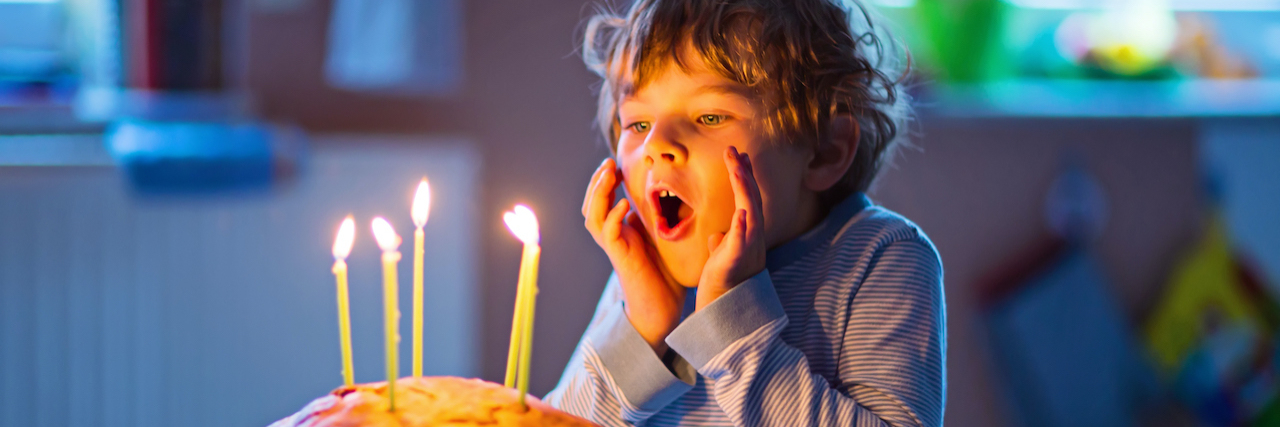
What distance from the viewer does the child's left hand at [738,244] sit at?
60cm

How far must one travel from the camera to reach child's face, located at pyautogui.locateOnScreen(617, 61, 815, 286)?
0.64 m

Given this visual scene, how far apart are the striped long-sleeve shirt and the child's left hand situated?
0.01 metres

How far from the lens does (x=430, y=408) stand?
Answer: 491 mm

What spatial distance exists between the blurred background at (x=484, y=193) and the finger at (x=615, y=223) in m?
0.83

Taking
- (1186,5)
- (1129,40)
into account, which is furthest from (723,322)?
(1186,5)

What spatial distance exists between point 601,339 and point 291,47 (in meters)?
1.24

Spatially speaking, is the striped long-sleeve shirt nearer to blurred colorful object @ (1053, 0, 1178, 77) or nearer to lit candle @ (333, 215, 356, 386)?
lit candle @ (333, 215, 356, 386)

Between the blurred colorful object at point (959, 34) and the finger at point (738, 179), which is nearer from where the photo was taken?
the finger at point (738, 179)

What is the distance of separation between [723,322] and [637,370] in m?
0.08

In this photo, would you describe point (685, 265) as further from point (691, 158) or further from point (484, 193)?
point (484, 193)

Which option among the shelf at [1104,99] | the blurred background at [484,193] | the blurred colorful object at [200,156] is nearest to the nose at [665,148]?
the blurred background at [484,193]

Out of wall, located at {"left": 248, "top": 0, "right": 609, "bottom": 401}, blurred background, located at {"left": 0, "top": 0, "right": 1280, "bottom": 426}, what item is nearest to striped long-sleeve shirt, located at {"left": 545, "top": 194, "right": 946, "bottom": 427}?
blurred background, located at {"left": 0, "top": 0, "right": 1280, "bottom": 426}

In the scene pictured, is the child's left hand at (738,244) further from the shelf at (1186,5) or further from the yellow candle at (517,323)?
the shelf at (1186,5)

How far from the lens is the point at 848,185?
2.59 ft
